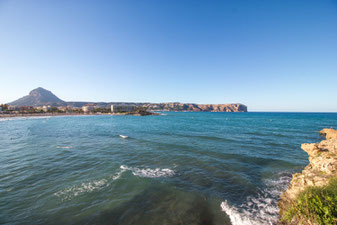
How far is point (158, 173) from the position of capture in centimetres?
1179

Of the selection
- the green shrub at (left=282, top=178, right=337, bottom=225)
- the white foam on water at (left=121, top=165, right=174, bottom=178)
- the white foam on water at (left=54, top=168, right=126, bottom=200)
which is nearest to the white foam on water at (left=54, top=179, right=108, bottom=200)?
the white foam on water at (left=54, top=168, right=126, bottom=200)

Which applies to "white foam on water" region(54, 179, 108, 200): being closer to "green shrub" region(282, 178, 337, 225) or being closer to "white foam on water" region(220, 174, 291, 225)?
"white foam on water" region(220, 174, 291, 225)

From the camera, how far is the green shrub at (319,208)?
4277 millimetres

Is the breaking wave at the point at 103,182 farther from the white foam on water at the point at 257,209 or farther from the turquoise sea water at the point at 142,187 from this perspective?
the white foam on water at the point at 257,209

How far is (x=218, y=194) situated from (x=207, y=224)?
280cm

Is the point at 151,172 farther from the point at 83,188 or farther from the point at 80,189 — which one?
the point at 80,189

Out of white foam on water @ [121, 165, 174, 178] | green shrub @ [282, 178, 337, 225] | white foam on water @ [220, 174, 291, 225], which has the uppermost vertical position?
green shrub @ [282, 178, 337, 225]

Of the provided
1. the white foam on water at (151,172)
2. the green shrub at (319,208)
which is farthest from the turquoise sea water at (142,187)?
the green shrub at (319,208)

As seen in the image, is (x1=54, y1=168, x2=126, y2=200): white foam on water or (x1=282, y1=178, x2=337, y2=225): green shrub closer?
(x1=282, y1=178, x2=337, y2=225): green shrub

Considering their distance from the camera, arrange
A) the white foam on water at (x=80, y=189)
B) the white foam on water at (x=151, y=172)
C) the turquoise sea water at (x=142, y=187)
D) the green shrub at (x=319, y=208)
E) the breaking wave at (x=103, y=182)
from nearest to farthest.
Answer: the green shrub at (x=319, y=208)
the turquoise sea water at (x=142, y=187)
the white foam on water at (x=80, y=189)
the breaking wave at (x=103, y=182)
the white foam on water at (x=151, y=172)

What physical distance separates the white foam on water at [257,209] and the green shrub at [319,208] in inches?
54.0

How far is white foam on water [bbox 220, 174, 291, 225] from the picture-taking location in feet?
22.1

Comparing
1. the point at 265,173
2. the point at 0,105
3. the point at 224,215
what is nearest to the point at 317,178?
the point at 224,215

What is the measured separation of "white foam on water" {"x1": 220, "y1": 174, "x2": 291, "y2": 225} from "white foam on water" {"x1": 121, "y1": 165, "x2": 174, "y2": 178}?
16.7 feet
